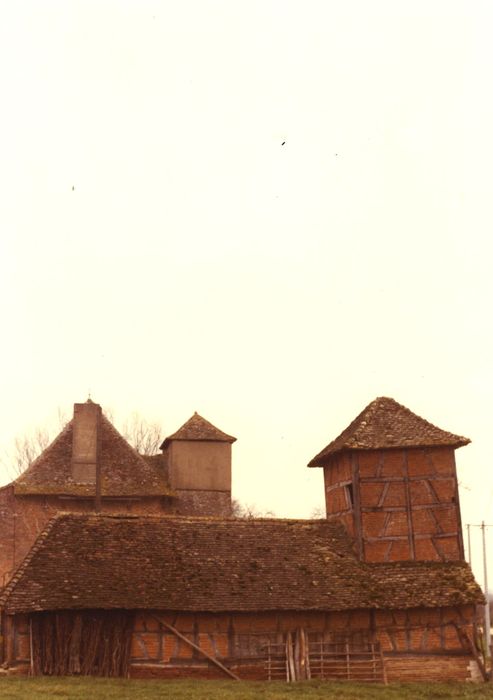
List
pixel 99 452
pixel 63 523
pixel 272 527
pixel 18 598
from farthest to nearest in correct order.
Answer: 1. pixel 99 452
2. pixel 272 527
3. pixel 63 523
4. pixel 18 598

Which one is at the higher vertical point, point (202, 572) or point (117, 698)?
point (202, 572)

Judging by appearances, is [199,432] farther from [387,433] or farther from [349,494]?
[387,433]

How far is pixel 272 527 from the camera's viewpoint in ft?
86.4

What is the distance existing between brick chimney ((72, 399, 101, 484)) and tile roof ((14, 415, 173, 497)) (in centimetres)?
35

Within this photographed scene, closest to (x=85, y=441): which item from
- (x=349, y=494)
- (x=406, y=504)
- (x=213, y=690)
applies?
(x=349, y=494)

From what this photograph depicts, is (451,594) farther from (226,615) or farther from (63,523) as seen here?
(63,523)

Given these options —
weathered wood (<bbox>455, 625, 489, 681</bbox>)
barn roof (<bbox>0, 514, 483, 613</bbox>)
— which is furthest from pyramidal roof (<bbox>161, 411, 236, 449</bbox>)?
weathered wood (<bbox>455, 625, 489, 681</bbox>)

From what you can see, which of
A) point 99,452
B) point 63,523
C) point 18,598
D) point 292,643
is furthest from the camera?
point 99,452

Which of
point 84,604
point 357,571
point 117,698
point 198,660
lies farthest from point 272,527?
point 117,698

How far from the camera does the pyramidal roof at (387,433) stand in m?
25.7

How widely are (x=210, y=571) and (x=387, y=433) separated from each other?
737 centimetres

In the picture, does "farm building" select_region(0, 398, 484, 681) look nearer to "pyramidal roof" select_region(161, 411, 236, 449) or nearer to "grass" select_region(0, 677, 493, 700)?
"grass" select_region(0, 677, 493, 700)

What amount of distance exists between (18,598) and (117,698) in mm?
5076

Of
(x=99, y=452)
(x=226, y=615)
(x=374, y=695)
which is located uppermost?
(x=99, y=452)
